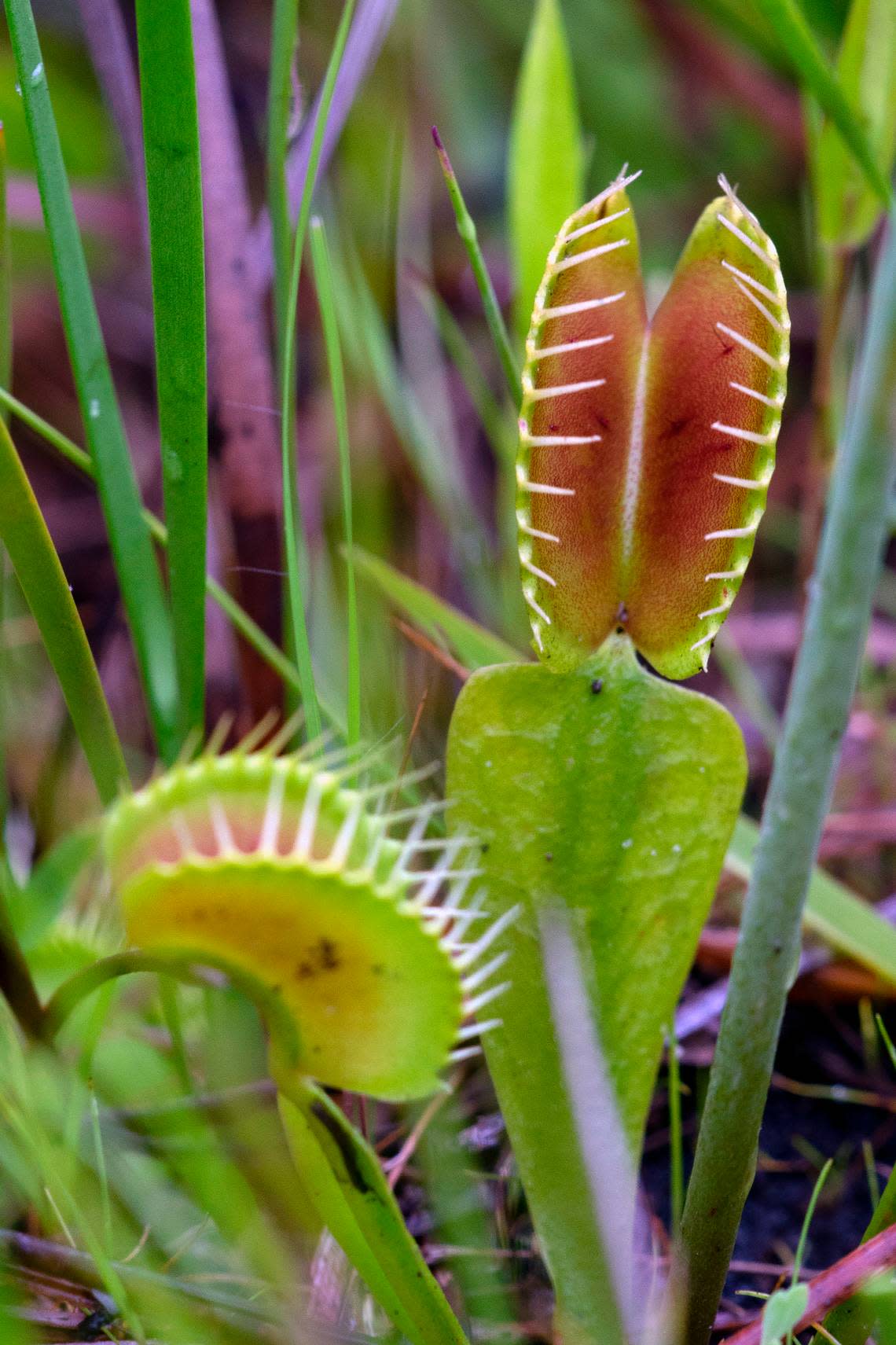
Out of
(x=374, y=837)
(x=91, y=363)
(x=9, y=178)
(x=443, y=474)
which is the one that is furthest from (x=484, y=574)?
(x=9, y=178)

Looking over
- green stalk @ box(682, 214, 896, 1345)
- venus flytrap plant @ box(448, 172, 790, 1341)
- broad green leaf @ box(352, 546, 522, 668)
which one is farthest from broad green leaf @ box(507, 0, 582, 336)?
green stalk @ box(682, 214, 896, 1345)

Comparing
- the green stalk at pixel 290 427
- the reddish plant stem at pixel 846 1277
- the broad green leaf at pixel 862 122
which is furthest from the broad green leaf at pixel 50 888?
the broad green leaf at pixel 862 122

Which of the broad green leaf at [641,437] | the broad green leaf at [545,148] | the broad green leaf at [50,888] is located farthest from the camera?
the broad green leaf at [545,148]

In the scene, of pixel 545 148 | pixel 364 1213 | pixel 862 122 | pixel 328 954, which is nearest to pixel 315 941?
pixel 328 954

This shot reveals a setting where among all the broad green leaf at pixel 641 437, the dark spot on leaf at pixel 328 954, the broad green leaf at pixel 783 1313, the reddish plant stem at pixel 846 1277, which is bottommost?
the reddish plant stem at pixel 846 1277

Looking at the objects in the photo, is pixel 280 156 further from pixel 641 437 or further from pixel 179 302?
pixel 641 437

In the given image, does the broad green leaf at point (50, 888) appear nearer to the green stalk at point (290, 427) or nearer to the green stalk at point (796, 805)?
the green stalk at point (290, 427)
